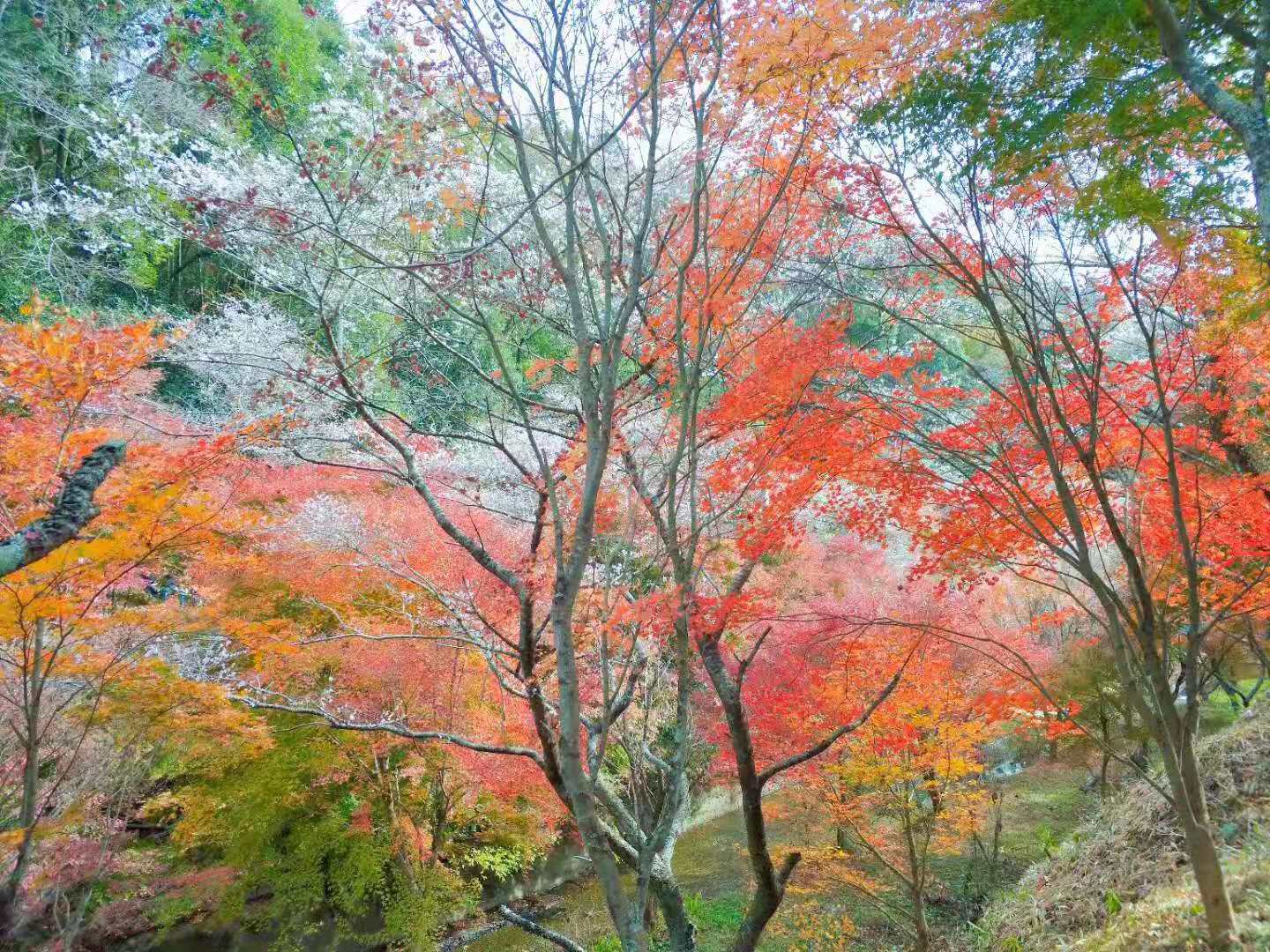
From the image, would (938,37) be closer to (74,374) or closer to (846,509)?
(846,509)

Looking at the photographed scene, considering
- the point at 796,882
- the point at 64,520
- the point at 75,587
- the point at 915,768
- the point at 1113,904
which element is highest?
the point at 75,587

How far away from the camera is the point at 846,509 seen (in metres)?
7.57

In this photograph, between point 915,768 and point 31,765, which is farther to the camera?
point 915,768

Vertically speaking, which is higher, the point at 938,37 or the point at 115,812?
the point at 938,37

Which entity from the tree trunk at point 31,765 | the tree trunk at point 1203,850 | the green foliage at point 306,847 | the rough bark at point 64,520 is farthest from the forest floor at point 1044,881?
the tree trunk at point 31,765

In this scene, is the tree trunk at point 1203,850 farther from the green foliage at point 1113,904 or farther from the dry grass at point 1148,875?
the green foliage at point 1113,904

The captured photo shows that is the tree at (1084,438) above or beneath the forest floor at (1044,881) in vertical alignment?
above

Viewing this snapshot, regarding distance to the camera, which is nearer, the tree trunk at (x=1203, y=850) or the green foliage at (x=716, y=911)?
the tree trunk at (x=1203, y=850)

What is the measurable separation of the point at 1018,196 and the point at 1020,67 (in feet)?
2.34

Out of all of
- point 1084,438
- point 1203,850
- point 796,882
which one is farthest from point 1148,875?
point 796,882

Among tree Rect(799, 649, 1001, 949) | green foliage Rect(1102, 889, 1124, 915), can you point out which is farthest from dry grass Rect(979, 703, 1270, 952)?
tree Rect(799, 649, 1001, 949)

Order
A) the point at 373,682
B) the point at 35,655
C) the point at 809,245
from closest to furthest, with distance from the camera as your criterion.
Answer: the point at 35,655 < the point at 809,245 < the point at 373,682

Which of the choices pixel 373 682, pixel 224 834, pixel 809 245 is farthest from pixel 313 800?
pixel 809 245

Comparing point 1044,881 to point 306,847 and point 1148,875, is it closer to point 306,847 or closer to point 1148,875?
point 1148,875
